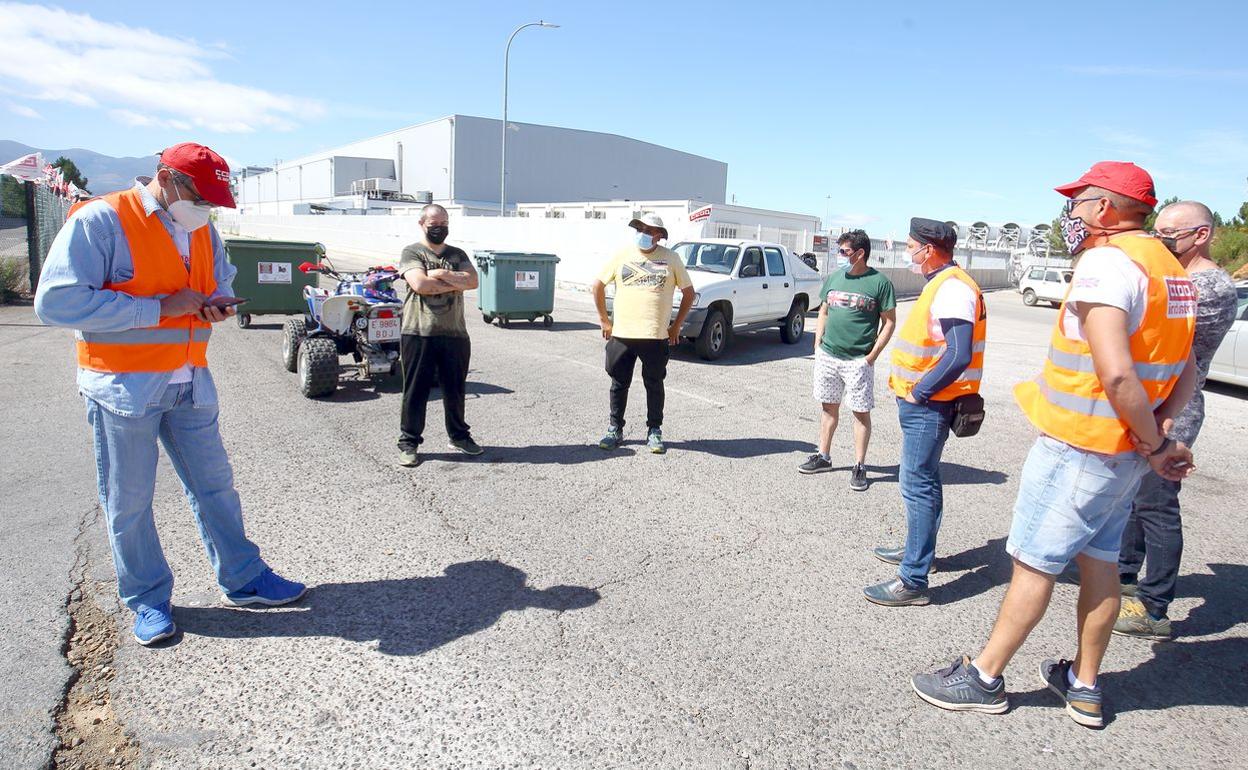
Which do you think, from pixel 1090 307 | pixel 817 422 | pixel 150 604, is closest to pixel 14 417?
pixel 150 604

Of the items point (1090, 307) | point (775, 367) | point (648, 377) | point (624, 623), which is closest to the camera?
point (1090, 307)

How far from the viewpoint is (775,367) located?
10930 mm

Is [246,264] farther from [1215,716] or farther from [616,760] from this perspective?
[1215,716]

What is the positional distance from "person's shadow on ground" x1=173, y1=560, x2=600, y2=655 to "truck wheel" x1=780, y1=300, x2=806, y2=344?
9991 millimetres

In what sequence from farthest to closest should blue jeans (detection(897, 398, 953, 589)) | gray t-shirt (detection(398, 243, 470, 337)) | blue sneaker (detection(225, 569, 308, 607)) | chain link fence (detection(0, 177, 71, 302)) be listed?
chain link fence (detection(0, 177, 71, 302)) → gray t-shirt (detection(398, 243, 470, 337)) → blue jeans (detection(897, 398, 953, 589)) → blue sneaker (detection(225, 569, 308, 607))

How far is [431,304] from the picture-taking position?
Answer: 18.2 ft

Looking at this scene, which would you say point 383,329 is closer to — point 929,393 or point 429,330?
point 429,330

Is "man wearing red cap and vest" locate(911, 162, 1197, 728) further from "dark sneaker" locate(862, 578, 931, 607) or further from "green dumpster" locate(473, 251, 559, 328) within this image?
"green dumpster" locate(473, 251, 559, 328)

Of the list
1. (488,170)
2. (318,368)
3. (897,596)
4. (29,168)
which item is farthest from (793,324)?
(488,170)

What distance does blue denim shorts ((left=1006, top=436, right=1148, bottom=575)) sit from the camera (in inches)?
106

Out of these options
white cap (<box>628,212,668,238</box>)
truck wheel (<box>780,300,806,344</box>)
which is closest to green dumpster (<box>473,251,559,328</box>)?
truck wheel (<box>780,300,806,344</box>)

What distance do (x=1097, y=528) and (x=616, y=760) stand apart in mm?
1905

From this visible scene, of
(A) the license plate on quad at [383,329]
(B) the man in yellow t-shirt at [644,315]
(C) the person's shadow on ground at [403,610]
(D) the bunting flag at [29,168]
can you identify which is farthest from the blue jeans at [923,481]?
(D) the bunting flag at [29,168]

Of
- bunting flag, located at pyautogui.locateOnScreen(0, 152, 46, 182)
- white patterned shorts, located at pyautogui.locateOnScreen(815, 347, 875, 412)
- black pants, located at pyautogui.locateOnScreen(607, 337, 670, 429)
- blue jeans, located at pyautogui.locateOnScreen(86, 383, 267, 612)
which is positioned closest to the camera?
blue jeans, located at pyautogui.locateOnScreen(86, 383, 267, 612)
